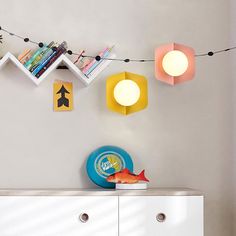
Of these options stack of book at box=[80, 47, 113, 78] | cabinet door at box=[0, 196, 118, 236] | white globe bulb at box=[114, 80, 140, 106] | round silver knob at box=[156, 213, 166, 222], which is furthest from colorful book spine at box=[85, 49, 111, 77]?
round silver knob at box=[156, 213, 166, 222]

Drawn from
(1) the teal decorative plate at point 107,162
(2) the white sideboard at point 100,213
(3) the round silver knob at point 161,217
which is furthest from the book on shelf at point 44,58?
(3) the round silver knob at point 161,217

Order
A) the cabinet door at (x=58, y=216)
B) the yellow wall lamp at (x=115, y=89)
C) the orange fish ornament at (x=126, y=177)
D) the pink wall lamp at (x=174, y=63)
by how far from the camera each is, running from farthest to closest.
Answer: the yellow wall lamp at (x=115, y=89)
the pink wall lamp at (x=174, y=63)
the orange fish ornament at (x=126, y=177)
the cabinet door at (x=58, y=216)

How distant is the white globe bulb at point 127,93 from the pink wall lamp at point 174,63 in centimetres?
15

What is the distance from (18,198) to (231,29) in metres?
1.45

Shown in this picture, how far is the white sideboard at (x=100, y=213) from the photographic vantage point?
249cm

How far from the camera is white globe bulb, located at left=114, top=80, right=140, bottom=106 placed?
275cm

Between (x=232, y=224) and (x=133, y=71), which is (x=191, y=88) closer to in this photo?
(x=133, y=71)

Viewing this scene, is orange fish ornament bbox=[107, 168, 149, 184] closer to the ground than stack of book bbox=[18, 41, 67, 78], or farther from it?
closer to the ground

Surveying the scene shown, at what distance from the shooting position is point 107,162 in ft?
9.30

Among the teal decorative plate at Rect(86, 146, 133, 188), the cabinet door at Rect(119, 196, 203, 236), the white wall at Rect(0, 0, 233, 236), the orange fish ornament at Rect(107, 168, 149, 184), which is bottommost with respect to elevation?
the cabinet door at Rect(119, 196, 203, 236)

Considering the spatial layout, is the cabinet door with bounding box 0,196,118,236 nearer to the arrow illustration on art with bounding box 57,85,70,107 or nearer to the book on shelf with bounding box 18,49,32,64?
the arrow illustration on art with bounding box 57,85,70,107

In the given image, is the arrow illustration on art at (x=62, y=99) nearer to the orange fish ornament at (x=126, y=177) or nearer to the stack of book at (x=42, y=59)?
the stack of book at (x=42, y=59)

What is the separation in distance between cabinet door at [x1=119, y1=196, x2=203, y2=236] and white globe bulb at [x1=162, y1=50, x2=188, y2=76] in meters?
0.65

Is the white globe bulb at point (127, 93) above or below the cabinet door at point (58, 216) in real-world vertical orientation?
above
